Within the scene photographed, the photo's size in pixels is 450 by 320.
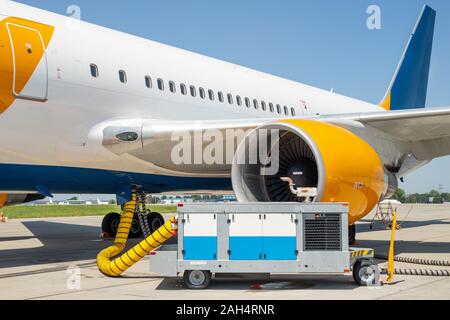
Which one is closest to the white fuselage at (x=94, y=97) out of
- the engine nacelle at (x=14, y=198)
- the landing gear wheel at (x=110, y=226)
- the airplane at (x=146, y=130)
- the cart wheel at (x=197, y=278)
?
the airplane at (x=146, y=130)

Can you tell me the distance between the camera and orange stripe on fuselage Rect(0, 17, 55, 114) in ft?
25.9

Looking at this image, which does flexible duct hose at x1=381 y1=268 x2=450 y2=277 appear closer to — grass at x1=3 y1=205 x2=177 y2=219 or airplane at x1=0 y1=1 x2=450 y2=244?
airplane at x1=0 y1=1 x2=450 y2=244

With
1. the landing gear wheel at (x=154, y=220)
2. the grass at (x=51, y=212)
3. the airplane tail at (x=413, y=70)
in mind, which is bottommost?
the landing gear wheel at (x=154, y=220)

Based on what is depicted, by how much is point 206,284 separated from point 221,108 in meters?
6.01

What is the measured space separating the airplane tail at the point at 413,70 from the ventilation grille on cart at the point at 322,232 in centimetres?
1097

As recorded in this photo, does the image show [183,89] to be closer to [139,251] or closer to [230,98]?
[230,98]

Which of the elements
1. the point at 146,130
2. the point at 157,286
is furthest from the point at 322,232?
the point at 146,130

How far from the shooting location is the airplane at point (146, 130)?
7.94 meters

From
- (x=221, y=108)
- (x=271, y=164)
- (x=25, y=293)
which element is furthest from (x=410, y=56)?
(x=25, y=293)

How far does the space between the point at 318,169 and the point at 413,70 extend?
10652 mm

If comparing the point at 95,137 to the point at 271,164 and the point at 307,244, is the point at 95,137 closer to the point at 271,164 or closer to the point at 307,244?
the point at 271,164

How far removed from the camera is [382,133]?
8.99 m

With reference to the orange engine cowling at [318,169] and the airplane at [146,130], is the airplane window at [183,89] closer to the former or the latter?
the airplane at [146,130]

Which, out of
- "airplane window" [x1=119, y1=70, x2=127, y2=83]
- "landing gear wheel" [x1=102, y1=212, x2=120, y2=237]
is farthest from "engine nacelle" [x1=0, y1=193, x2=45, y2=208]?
"airplane window" [x1=119, y1=70, x2=127, y2=83]
